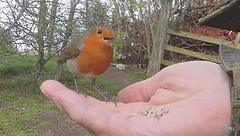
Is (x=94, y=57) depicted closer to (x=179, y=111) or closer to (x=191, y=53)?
(x=179, y=111)

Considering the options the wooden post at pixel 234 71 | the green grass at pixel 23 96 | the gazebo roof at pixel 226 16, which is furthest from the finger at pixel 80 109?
the green grass at pixel 23 96

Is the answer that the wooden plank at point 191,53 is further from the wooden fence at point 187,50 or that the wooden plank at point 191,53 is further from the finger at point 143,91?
the finger at point 143,91

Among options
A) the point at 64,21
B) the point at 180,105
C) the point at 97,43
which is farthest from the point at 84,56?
the point at 64,21

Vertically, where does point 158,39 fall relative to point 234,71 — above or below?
below

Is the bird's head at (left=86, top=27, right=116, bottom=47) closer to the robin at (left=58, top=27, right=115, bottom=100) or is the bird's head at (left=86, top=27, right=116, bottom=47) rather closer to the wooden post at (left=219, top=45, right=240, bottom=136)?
the robin at (left=58, top=27, right=115, bottom=100)

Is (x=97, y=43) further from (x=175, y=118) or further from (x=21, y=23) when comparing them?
(x=21, y=23)

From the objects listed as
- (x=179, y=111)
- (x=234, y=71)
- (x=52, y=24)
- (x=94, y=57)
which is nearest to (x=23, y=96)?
(x=52, y=24)

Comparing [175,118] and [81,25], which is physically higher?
[81,25]
